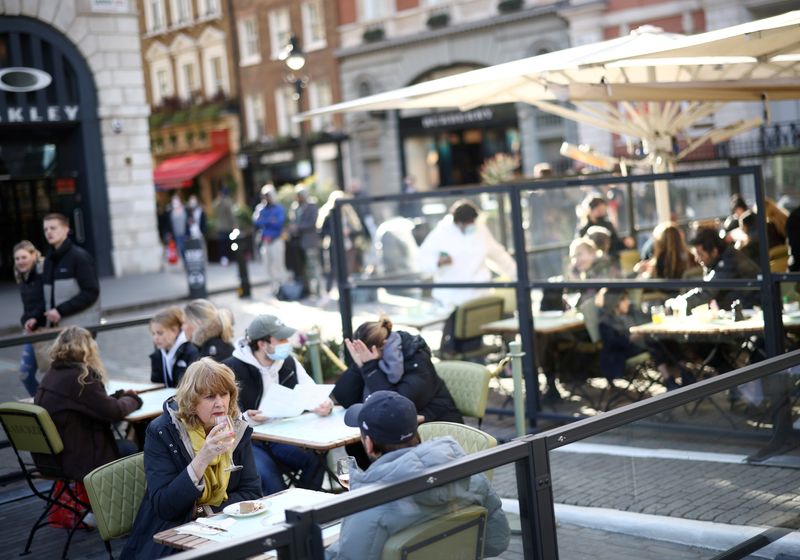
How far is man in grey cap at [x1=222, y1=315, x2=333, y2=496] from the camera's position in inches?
267

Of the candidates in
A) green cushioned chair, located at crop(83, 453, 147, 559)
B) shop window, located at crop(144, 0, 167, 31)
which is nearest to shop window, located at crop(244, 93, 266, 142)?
shop window, located at crop(144, 0, 167, 31)

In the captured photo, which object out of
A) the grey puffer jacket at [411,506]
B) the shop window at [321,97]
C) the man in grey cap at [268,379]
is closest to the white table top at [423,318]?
the man in grey cap at [268,379]

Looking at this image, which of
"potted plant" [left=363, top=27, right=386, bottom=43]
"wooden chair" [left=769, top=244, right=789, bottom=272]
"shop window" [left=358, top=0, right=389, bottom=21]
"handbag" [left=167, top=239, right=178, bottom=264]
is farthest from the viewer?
"shop window" [left=358, top=0, right=389, bottom=21]

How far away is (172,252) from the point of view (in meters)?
27.0

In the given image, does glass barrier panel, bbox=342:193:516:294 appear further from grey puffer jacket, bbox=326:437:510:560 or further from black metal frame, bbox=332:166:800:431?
grey puffer jacket, bbox=326:437:510:560

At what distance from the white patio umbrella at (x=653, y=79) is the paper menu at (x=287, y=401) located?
3.34m

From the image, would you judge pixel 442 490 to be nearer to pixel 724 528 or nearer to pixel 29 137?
pixel 724 528

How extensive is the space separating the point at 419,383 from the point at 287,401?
82cm

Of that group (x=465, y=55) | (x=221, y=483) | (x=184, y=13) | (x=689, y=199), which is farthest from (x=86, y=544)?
(x=184, y=13)

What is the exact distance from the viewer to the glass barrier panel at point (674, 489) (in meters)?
4.25

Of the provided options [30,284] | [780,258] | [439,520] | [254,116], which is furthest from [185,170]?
[439,520]

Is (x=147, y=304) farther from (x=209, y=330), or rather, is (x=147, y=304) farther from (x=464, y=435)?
(x=464, y=435)

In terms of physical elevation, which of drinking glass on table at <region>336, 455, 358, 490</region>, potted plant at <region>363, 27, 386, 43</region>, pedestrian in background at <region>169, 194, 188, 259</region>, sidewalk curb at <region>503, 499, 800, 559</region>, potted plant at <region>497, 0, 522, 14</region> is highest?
potted plant at <region>363, 27, 386, 43</region>

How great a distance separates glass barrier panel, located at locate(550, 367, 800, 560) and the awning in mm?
41269
